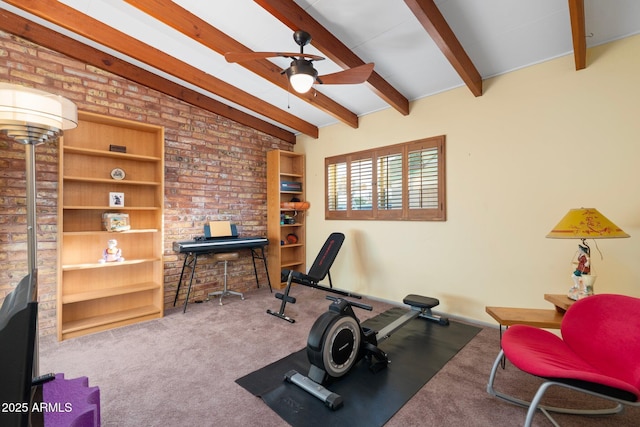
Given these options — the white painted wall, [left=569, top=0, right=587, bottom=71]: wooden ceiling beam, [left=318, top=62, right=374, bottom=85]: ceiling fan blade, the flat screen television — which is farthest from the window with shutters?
the flat screen television

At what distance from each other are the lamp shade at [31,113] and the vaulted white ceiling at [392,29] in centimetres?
115

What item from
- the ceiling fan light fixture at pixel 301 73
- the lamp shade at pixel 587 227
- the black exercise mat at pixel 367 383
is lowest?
the black exercise mat at pixel 367 383

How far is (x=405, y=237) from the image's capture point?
4121 millimetres

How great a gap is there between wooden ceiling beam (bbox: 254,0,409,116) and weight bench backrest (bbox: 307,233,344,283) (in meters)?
2.16

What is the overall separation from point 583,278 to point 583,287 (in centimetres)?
8

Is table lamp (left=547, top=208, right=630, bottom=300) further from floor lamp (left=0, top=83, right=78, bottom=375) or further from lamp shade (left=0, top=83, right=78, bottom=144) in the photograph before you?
lamp shade (left=0, top=83, right=78, bottom=144)

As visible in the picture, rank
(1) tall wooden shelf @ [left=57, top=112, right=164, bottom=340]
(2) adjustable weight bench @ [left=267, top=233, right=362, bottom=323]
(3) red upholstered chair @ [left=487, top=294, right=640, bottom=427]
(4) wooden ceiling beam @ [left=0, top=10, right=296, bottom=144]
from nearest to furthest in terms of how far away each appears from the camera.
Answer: (3) red upholstered chair @ [left=487, top=294, right=640, bottom=427]
(4) wooden ceiling beam @ [left=0, top=10, right=296, bottom=144]
(1) tall wooden shelf @ [left=57, top=112, right=164, bottom=340]
(2) adjustable weight bench @ [left=267, top=233, right=362, bottom=323]

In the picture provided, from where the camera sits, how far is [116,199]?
3643 millimetres

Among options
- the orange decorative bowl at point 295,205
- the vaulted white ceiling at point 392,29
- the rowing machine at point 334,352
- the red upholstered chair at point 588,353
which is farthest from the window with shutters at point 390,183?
the rowing machine at point 334,352

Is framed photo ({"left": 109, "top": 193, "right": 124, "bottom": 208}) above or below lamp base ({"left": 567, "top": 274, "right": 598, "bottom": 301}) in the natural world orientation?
above

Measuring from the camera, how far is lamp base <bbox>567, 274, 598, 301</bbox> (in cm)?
236

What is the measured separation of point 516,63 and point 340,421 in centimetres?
374

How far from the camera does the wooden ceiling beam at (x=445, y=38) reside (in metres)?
2.25

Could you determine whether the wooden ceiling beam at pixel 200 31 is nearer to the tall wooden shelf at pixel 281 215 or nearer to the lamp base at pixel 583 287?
the tall wooden shelf at pixel 281 215
